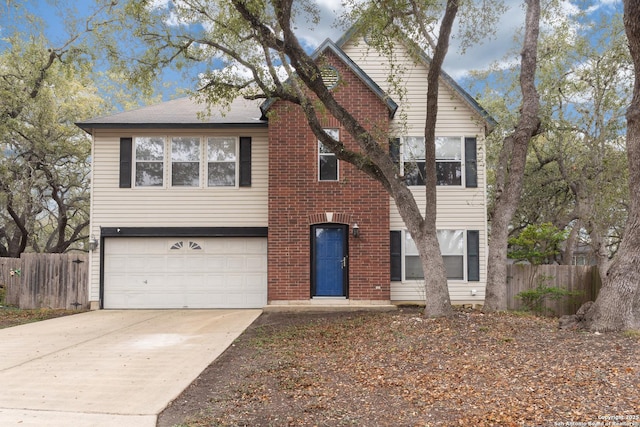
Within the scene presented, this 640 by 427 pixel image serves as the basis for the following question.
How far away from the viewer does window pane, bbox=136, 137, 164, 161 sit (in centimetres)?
1316

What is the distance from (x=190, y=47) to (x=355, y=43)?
4789 mm

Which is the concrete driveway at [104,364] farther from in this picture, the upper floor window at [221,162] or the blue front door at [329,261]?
the upper floor window at [221,162]

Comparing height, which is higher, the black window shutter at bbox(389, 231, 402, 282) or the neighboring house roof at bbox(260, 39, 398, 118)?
the neighboring house roof at bbox(260, 39, 398, 118)

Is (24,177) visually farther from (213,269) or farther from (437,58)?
(437,58)

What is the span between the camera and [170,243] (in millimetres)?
13141

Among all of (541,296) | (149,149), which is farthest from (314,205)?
(541,296)

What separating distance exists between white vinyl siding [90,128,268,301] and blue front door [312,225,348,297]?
1641 mm

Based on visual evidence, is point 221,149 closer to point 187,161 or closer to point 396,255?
point 187,161

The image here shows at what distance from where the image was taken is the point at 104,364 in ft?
22.8

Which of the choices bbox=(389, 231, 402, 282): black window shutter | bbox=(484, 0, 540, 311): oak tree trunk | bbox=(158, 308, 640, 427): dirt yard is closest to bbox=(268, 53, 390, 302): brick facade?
bbox=(389, 231, 402, 282): black window shutter

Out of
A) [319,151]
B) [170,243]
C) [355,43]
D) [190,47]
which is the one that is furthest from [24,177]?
[355,43]

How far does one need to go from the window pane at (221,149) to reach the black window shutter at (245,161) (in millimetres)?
262

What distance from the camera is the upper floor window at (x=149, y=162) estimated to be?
13.1 metres

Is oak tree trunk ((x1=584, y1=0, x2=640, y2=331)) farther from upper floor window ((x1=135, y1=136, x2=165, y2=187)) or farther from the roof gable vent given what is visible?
upper floor window ((x1=135, y1=136, x2=165, y2=187))
